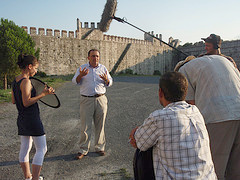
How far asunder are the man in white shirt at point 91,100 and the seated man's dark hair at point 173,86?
2388 millimetres

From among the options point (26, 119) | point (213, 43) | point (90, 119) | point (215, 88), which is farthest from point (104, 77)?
point (215, 88)

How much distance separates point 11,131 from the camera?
17.1 ft

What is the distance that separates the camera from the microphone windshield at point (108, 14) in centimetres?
442

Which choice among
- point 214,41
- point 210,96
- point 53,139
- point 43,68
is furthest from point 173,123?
point 43,68

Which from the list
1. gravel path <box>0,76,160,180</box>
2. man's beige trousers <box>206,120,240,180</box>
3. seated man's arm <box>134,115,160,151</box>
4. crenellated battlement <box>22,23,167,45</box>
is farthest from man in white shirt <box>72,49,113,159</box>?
crenellated battlement <box>22,23,167,45</box>

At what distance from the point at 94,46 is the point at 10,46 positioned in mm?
13859

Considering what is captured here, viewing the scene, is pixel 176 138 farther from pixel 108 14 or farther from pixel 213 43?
pixel 108 14

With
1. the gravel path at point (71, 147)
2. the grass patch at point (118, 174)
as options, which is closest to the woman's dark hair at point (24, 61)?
the gravel path at point (71, 147)

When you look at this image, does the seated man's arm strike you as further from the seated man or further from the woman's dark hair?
the woman's dark hair

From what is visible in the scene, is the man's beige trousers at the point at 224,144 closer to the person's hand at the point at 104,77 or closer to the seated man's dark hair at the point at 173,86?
the seated man's dark hair at the point at 173,86

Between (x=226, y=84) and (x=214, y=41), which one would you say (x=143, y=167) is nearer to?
(x=226, y=84)

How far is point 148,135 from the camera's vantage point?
1609 mm

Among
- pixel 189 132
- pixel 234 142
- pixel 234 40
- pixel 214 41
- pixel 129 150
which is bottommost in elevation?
pixel 129 150

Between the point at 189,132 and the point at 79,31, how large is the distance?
25.3m
